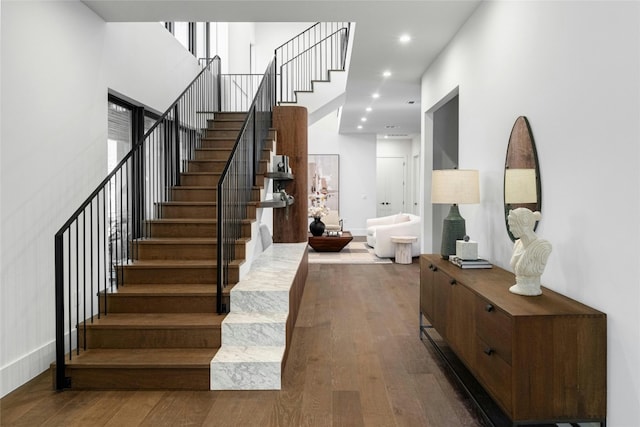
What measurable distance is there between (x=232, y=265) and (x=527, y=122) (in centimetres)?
249

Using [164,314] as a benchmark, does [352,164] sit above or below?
above

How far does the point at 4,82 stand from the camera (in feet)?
9.36

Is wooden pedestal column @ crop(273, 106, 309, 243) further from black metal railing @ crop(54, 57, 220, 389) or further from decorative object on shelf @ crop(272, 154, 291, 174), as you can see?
black metal railing @ crop(54, 57, 220, 389)

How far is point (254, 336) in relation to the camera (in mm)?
3219

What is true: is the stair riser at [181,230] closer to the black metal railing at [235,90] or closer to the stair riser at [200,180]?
the stair riser at [200,180]

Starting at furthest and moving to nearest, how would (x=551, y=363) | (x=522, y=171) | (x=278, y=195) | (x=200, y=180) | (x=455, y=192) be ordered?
(x=278, y=195) → (x=200, y=180) → (x=455, y=192) → (x=522, y=171) → (x=551, y=363)

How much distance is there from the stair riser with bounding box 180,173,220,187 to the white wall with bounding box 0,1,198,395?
4.73 feet

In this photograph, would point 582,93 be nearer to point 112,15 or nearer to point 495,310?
point 495,310

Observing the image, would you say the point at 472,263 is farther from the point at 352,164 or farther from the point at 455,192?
the point at 352,164

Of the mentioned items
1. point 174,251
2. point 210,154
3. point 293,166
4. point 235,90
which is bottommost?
point 174,251

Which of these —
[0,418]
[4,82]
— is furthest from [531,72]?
[0,418]

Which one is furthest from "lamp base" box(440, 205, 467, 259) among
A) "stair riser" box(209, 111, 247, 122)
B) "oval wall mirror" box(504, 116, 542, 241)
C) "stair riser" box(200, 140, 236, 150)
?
"stair riser" box(209, 111, 247, 122)

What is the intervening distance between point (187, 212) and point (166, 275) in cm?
120

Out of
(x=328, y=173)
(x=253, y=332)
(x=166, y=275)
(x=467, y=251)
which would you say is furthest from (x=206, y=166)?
(x=328, y=173)
